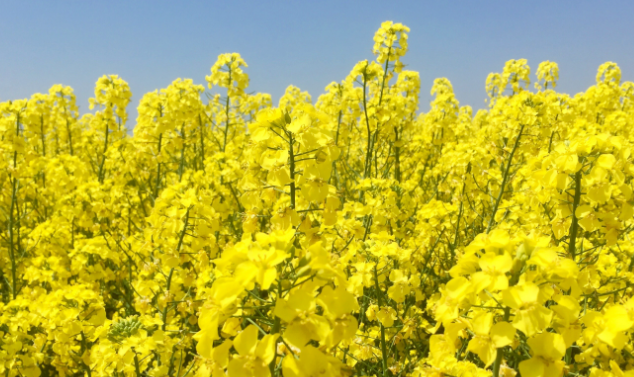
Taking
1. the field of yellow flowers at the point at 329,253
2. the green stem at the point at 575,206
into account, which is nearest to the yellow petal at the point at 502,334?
the field of yellow flowers at the point at 329,253

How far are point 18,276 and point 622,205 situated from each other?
279 inches

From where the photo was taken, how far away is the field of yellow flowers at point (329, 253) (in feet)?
4.76

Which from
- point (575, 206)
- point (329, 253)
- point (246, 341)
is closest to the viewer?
point (246, 341)

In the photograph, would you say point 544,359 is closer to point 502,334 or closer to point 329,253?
point 502,334

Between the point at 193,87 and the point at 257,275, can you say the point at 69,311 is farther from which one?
the point at 193,87

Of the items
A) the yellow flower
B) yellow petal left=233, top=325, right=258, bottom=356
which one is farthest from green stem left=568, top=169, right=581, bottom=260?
yellow petal left=233, top=325, right=258, bottom=356

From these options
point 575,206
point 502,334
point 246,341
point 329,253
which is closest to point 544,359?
point 502,334

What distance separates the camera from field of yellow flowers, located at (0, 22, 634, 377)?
1.45 metres

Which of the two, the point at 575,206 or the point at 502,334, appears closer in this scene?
the point at 502,334

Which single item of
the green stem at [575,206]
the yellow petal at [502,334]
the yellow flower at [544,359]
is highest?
the green stem at [575,206]

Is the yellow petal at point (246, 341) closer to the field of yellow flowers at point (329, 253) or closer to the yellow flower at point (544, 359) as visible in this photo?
the field of yellow flowers at point (329, 253)

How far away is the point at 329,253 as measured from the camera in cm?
160

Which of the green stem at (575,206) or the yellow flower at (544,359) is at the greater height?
the green stem at (575,206)

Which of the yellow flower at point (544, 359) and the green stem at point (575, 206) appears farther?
the green stem at point (575, 206)
